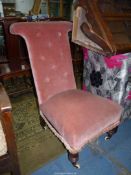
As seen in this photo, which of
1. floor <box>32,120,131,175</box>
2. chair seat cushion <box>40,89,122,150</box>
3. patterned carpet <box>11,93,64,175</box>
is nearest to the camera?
chair seat cushion <box>40,89,122,150</box>

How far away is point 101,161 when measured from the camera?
5.05ft

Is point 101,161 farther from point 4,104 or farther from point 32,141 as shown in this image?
point 4,104

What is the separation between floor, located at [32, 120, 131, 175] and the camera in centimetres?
145

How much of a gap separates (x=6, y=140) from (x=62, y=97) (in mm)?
626

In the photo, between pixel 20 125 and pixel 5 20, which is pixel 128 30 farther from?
pixel 20 125

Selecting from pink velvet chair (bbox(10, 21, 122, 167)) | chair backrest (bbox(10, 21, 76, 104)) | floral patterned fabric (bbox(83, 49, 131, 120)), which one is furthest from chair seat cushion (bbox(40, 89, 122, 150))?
floral patterned fabric (bbox(83, 49, 131, 120))

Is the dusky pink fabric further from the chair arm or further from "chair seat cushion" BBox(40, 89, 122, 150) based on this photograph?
the chair arm

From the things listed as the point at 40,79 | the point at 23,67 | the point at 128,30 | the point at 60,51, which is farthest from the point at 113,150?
the point at 23,67

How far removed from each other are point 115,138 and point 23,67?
143cm

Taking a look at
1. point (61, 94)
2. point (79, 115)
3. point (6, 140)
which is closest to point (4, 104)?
point (6, 140)

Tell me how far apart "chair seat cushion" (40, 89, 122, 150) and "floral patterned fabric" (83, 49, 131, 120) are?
282 millimetres

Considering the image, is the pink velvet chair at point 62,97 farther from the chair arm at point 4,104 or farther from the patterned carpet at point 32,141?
the chair arm at point 4,104

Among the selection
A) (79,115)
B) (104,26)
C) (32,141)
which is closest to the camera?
(79,115)

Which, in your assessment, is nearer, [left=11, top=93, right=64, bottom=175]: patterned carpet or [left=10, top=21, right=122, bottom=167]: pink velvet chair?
[left=10, top=21, right=122, bottom=167]: pink velvet chair
